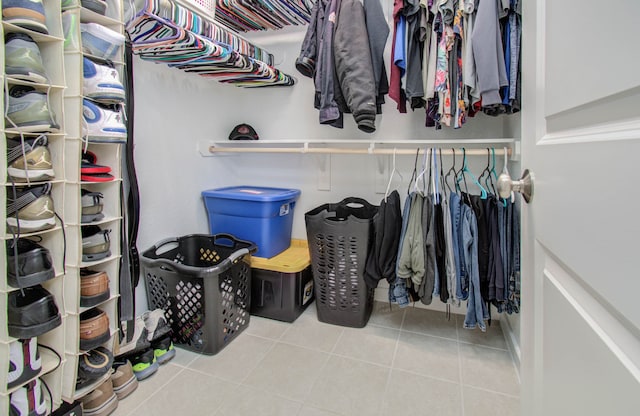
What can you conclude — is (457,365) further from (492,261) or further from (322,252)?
(322,252)

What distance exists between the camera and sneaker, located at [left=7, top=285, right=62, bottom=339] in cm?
99

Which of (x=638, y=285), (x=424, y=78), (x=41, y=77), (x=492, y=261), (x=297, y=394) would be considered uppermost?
(x=424, y=78)

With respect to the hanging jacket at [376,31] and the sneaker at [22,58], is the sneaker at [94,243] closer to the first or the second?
the sneaker at [22,58]

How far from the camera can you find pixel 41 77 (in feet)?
3.23

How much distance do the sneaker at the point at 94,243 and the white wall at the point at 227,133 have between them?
656 mm

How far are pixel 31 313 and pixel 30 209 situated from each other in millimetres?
294

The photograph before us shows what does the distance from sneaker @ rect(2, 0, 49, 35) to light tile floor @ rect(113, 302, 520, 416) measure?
132 centimetres

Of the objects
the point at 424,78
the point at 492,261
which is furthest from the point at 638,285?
the point at 424,78

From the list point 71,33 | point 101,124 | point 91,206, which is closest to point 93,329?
point 91,206

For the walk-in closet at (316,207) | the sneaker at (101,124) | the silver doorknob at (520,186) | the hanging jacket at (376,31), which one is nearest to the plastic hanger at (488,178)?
the walk-in closet at (316,207)

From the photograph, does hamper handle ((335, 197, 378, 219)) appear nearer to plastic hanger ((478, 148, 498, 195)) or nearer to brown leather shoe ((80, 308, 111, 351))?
plastic hanger ((478, 148, 498, 195))

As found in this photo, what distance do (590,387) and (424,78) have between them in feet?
5.16

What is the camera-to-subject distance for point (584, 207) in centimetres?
44

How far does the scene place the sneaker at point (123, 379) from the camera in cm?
140
